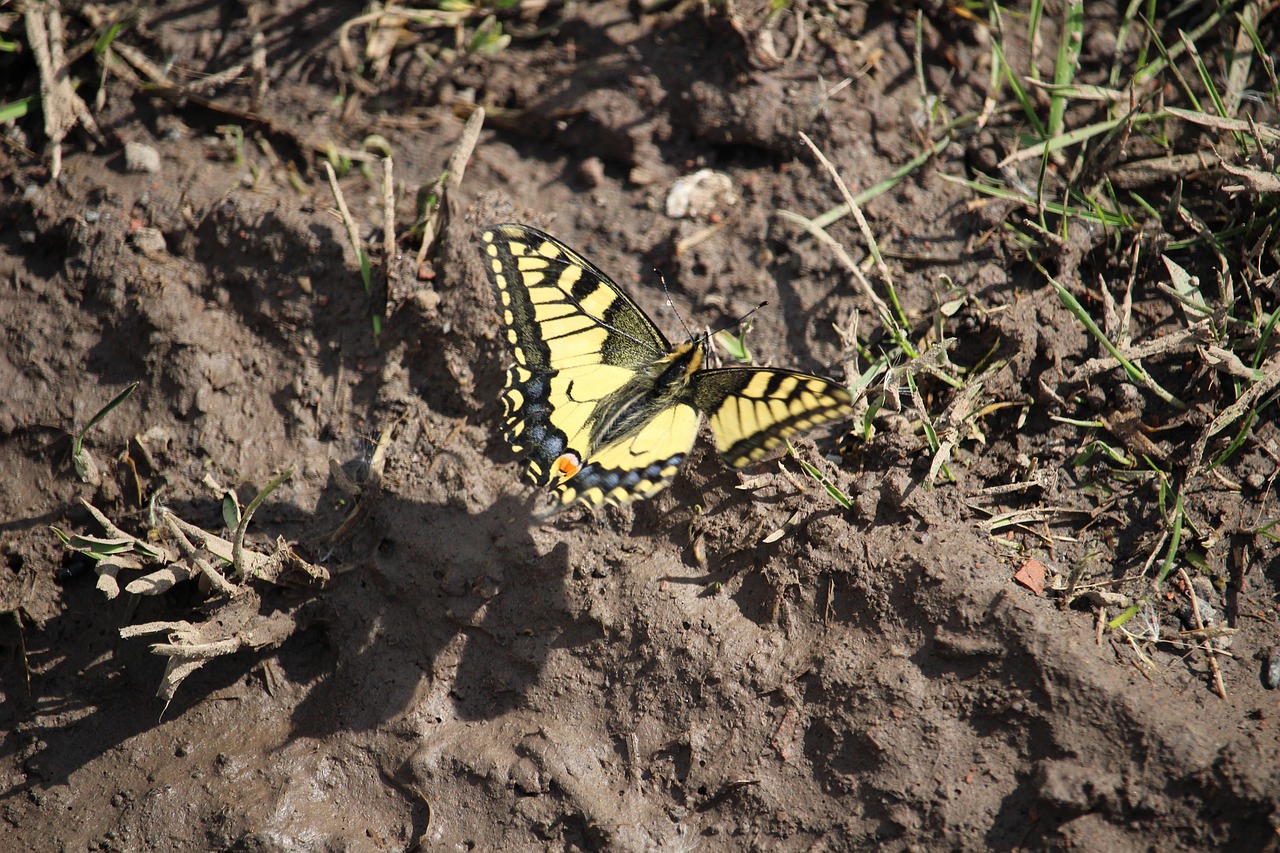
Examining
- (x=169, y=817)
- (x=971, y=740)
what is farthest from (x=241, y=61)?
(x=971, y=740)

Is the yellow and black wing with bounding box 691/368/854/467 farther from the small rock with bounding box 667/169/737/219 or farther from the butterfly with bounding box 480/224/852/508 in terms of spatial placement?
the small rock with bounding box 667/169/737/219

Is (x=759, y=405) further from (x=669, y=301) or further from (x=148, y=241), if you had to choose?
(x=148, y=241)

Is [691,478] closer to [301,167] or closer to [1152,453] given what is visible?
[1152,453]

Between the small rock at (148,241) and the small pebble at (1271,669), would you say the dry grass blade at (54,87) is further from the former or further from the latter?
the small pebble at (1271,669)

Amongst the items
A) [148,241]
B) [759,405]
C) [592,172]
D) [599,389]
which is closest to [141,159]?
[148,241]

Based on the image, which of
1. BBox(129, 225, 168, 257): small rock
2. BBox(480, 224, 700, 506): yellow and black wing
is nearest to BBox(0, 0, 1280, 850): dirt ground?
BBox(129, 225, 168, 257): small rock

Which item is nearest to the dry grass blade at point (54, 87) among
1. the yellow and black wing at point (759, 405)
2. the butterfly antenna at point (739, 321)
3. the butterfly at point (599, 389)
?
the butterfly at point (599, 389)

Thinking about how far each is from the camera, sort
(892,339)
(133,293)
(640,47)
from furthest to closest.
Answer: (640,47) < (133,293) < (892,339)
